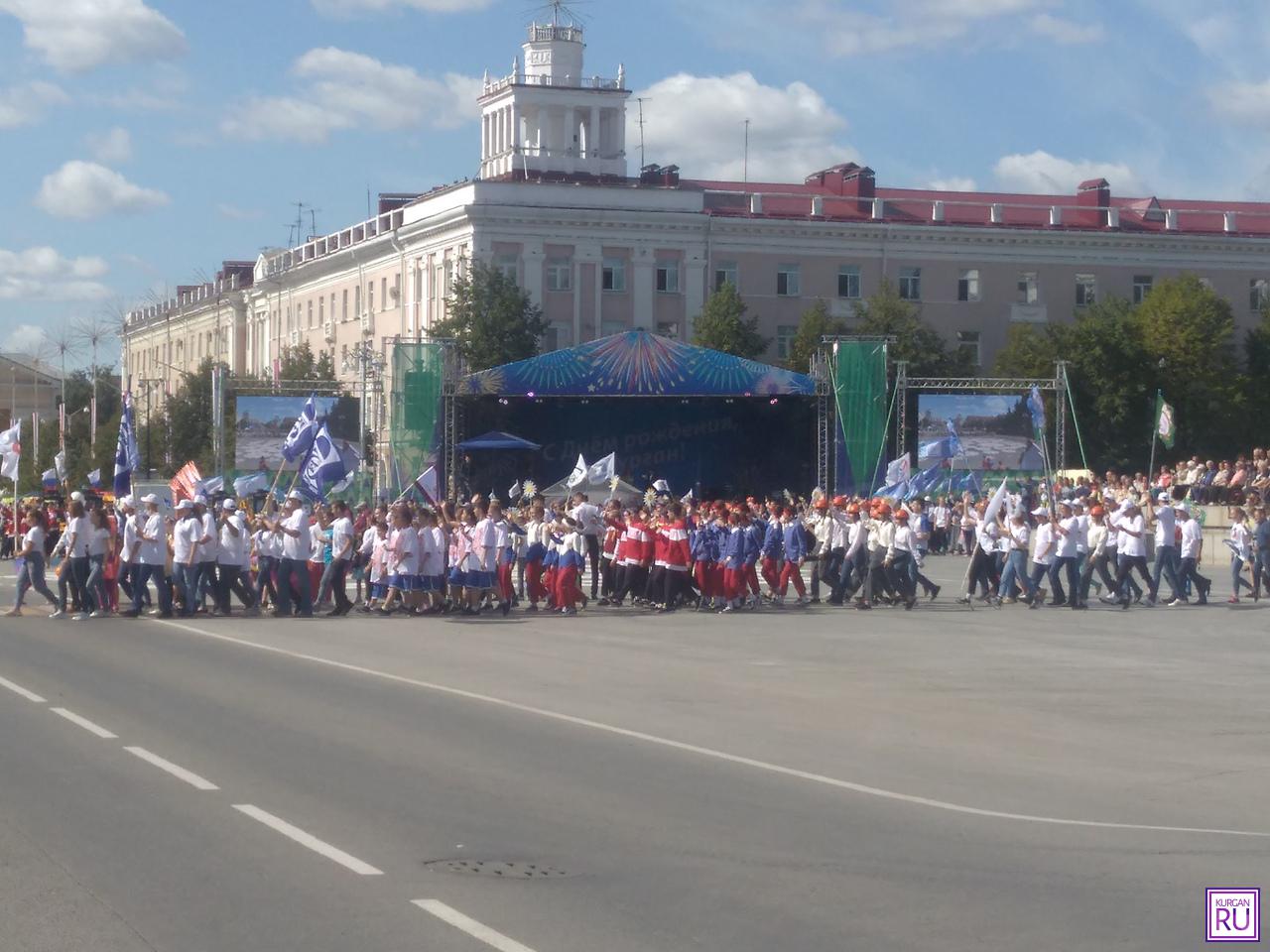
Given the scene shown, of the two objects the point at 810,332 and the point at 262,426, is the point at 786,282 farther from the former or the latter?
the point at 262,426

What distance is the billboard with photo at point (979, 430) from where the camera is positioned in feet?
160

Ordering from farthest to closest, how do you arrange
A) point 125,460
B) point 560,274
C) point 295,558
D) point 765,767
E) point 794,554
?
point 560,274
point 125,460
point 794,554
point 295,558
point 765,767

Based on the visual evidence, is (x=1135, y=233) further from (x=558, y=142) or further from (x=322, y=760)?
(x=322, y=760)

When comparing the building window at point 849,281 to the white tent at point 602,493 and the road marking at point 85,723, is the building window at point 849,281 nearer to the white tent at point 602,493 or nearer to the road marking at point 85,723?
the white tent at point 602,493

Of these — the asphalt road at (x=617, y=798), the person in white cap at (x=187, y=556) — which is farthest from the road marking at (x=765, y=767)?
the person in white cap at (x=187, y=556)

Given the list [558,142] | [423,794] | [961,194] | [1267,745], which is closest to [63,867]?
[423,794]

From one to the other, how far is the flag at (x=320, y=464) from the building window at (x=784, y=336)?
142ft

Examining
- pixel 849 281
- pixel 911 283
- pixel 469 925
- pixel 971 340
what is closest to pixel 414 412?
pixel 849 281

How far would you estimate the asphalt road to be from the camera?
727 centimetres

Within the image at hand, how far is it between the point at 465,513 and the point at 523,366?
1888 centimetres

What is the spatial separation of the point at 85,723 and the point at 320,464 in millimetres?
16141

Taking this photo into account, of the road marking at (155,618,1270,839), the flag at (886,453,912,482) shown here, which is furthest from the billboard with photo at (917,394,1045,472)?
the road marking at (155,618,1270,839)

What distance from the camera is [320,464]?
28.7m

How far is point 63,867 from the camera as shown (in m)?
7.98
